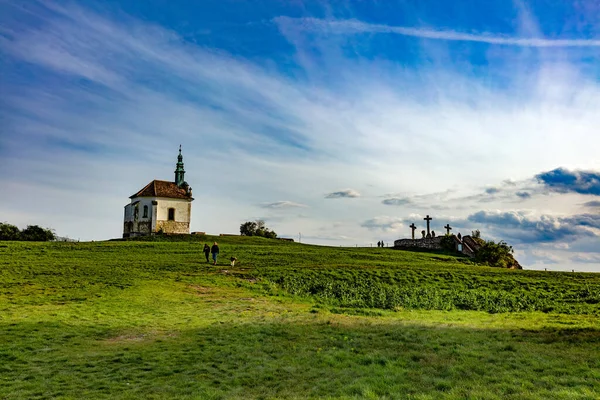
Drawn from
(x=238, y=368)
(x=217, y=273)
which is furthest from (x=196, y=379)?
(x=217, y=273)

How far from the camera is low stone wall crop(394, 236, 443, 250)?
73375mm

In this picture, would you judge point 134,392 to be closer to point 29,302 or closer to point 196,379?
point 196,379

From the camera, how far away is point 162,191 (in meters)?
83.8

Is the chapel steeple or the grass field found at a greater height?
the chapel steeple

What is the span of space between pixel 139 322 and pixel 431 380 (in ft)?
44.7

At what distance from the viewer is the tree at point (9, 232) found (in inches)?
3199

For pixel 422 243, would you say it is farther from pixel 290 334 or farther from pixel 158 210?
pixel 290 334

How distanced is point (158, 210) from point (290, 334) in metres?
68.1

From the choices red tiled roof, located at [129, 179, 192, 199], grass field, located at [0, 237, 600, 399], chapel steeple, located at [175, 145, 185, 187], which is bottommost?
grass field, located at [0, 237, 600, 399]

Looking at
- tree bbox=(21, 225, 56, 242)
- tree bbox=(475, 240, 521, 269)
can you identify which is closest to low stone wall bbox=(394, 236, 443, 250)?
tree bbox=(475, 240, 521, 269)

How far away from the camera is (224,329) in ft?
63.0

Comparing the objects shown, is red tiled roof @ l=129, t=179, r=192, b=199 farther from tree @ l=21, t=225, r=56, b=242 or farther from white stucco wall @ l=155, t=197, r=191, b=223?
tree @ l=21, t=225, r=56, b=242

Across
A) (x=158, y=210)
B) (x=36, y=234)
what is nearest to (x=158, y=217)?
(x=158, y=210)

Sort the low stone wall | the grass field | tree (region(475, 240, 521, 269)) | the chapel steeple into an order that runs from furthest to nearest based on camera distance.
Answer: the chapel steeple
the low stone wall
tree (region(475, 240, 521, 269))
the grass field
